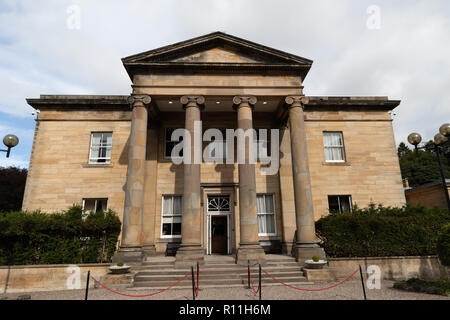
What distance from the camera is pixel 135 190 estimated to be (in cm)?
1345

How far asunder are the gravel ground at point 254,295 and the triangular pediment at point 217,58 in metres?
11.4

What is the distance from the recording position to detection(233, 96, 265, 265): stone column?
504 inches

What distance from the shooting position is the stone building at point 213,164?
13.9 m

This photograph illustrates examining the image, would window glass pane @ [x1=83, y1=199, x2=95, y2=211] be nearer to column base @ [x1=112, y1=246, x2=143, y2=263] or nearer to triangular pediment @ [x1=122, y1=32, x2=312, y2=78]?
column base @ [x1=112, y1=246, x2=143, y2=263]

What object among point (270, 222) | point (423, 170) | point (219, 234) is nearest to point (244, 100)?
point (270, 222)

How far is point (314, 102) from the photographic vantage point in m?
19.1

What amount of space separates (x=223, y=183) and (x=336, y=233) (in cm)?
726

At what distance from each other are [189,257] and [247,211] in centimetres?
359

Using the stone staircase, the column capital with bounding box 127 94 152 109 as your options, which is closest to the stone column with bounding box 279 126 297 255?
the stone staircase

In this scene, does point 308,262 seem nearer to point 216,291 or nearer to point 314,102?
point 216,291

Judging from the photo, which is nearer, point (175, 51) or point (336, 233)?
point (336, 233)
